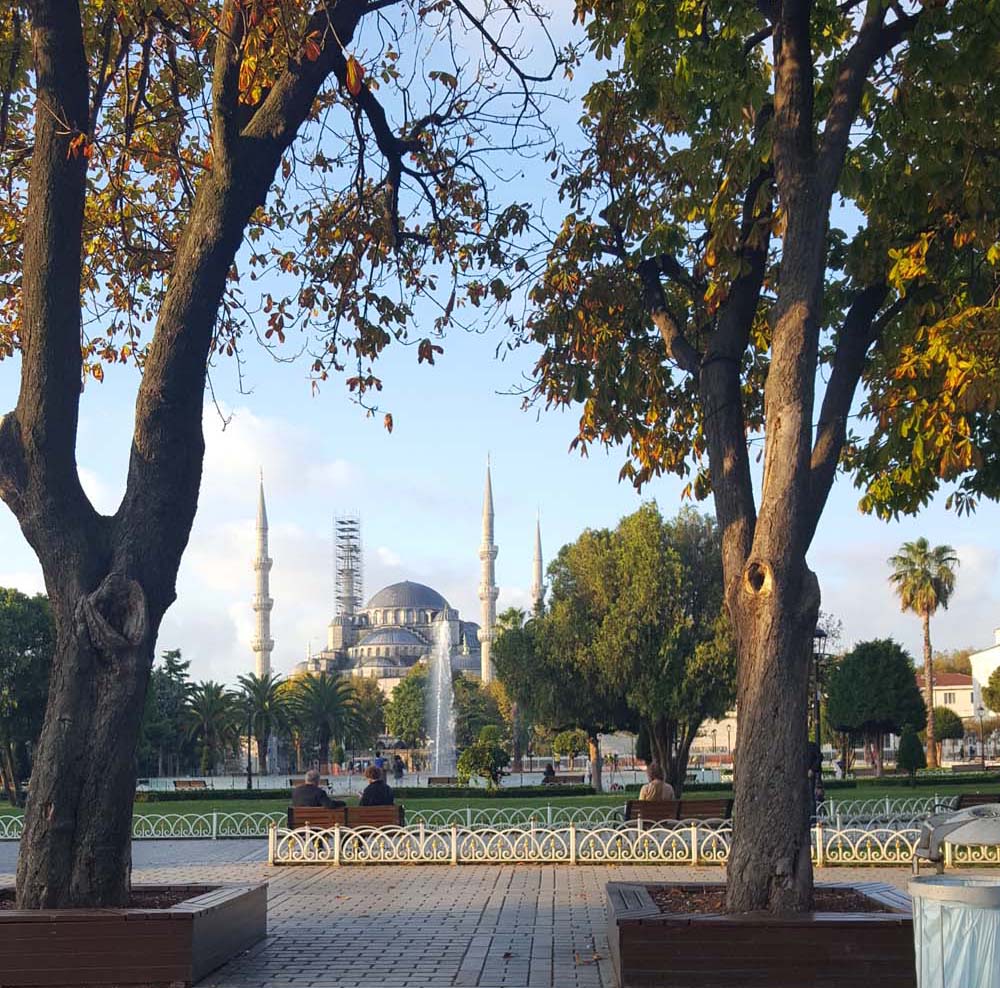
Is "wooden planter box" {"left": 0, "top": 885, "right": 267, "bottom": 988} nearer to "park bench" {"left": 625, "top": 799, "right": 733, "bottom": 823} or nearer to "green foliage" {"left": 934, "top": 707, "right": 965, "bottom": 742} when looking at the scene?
"park bench" {"left": 625, "top": 799, "right": 733, "bottom": 823}

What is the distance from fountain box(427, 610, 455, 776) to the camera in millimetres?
82688

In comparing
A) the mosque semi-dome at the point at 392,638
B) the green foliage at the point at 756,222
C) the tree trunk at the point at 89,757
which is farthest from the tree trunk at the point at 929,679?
the mosque semi-dome at the point at 392,638

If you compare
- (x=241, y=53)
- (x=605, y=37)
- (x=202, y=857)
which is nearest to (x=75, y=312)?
(x=241, y=53)

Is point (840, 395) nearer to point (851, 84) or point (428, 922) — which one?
point (851, 84)

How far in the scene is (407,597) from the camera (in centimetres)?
15388

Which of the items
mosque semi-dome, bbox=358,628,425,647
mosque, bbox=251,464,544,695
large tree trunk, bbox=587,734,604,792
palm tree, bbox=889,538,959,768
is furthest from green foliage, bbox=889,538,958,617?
mosque semi-dome, bbox=358,628,425,647

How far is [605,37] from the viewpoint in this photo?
8.95m

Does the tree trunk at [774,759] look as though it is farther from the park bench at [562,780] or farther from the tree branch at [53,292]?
the park bench at [562,780]

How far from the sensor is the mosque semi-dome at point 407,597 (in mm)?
153875

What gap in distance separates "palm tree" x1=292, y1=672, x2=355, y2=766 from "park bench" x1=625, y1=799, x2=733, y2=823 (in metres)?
49.6

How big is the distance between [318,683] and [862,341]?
192 ft

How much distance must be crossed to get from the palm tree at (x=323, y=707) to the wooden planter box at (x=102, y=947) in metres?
57.9

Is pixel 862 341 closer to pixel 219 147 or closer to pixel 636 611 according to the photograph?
pixel 219 147

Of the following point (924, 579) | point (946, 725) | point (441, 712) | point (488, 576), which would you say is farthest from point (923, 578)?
point (488, 576)
